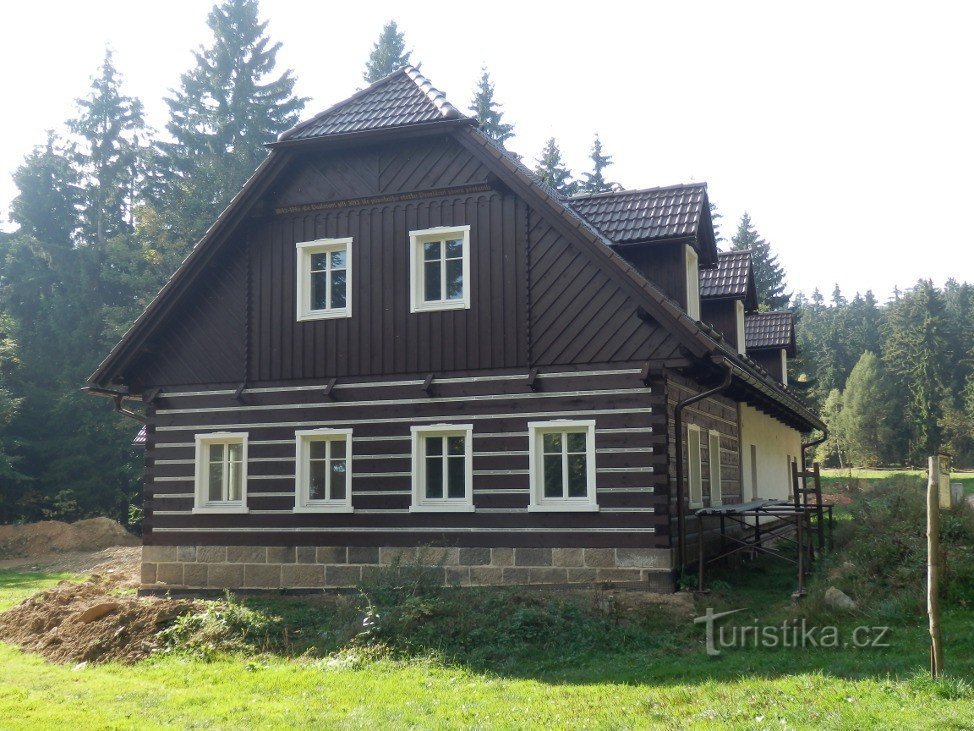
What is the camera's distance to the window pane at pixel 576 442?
1419 centimetres

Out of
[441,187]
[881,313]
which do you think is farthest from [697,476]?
[881,313]

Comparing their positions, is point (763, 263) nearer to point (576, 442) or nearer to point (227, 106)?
point (227, 106)

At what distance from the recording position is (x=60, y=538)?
30.5 metres

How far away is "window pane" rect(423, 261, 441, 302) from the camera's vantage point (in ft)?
50.0

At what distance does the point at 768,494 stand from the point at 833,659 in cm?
1449

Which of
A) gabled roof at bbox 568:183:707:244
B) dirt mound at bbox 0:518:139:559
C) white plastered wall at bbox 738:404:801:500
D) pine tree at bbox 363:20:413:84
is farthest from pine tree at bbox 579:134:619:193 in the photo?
gabled roof at bbox 568:183:707:244

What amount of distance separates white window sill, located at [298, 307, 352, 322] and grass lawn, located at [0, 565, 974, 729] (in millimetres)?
5727

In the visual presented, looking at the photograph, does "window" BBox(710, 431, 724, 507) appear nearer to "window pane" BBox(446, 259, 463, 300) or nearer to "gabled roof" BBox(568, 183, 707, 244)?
"gabled roof" BBox(568, 183, 707, 244)

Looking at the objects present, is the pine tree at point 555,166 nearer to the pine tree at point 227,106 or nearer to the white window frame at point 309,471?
the pine tree at point 227,106

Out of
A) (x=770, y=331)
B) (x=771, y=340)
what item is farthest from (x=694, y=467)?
(x=770, y=331)

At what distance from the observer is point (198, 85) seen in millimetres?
40188

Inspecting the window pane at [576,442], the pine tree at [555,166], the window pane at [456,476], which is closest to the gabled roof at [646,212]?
the window pane at [576,442]

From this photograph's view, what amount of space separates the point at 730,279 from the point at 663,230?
5.02 metres

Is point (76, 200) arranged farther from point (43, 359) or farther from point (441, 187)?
point (441, 187)
